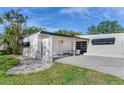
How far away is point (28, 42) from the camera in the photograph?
862 inches

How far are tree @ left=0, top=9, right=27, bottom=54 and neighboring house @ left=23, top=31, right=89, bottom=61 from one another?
122cm

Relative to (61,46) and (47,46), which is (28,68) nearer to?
(47,46)

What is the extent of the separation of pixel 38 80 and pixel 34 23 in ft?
64.1

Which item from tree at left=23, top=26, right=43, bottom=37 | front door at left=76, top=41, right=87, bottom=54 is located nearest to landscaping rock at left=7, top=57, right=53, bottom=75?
front door at left=76, top=41, right=87, bottom=54

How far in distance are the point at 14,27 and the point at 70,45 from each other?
7.32 meters

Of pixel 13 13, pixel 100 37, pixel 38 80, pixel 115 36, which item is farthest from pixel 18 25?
pixel 38 80

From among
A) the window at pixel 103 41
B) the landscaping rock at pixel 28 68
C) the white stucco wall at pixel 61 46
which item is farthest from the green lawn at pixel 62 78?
the white stucco wall at pixel 61 46

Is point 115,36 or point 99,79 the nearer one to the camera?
point 99,79

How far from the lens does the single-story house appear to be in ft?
53.0

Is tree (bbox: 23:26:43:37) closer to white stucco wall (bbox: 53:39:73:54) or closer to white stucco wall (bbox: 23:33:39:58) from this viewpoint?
white stucco wall (bbox: 23:33:39:58)

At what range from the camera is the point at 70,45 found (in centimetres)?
2381

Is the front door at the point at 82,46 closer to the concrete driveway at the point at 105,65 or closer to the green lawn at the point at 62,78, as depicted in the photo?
the concrete driveway at the point at 105,65
